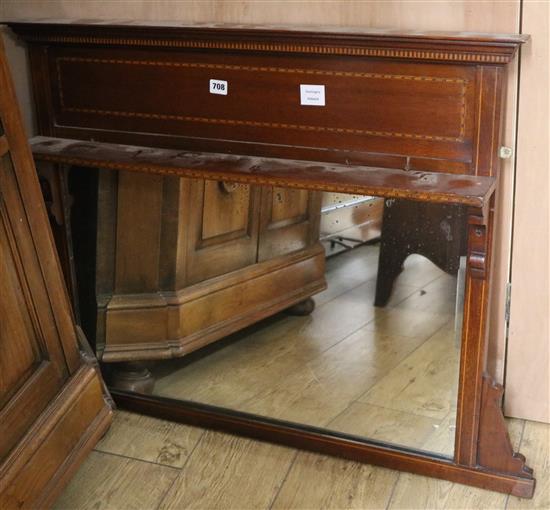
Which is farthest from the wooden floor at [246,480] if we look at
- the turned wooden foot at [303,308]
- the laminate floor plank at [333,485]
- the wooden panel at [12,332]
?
the wooden panel at [12,332]

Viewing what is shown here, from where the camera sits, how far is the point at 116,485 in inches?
79.4

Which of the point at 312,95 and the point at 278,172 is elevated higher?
the point at 312,95

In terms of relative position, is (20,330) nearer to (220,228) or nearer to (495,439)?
(220,228)

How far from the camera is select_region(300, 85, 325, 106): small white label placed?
1930 millimetres

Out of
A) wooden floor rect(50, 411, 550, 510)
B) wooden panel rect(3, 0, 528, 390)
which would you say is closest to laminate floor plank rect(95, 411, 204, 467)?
wooden floor rect(50, 411, 550, 510)

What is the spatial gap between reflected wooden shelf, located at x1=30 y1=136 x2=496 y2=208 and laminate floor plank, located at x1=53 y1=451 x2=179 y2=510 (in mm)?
668

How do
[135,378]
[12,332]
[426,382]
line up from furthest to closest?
[135,378] < [426,382] < [12,332]

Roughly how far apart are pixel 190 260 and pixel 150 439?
1.44ft

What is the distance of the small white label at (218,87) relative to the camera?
2.02 meters

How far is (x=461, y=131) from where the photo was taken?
184cm

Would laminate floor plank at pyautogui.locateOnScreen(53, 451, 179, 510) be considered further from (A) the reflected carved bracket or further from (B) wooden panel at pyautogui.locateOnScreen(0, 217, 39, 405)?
(A) the reflected carved bracket

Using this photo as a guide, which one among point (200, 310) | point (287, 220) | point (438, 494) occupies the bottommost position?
point (438, 494)

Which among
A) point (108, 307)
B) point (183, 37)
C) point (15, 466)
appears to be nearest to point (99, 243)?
point (108, 307)

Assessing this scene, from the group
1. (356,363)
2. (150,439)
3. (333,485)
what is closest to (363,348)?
(356,363)
